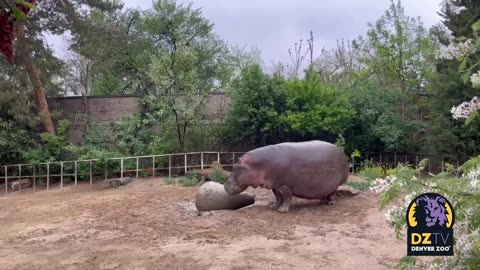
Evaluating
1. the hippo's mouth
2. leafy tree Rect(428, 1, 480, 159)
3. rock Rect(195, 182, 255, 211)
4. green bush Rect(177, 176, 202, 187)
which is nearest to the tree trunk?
green bush Rect(177, 176, 202, 187)

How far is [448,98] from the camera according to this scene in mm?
12273

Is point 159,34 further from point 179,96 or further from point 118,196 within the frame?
point 118,196

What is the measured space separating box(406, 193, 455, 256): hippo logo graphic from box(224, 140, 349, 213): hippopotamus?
19.3ft

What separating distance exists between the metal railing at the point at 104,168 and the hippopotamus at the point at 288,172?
5.06 metres

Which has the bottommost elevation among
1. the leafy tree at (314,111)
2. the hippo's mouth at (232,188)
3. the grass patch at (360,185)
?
the grass patch at (360,185)

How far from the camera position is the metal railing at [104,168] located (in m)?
12.4

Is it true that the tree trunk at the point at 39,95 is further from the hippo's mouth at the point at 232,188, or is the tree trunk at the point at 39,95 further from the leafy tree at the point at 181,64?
the hippo's mouth at the point at 232,188

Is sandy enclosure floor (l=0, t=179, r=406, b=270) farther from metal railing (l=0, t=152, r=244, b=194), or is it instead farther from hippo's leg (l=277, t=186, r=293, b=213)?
metal railing (l=0, t=152, r=244, b=194)

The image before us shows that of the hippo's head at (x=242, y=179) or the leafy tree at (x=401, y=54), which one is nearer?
the hippo's head at (x=242, y=179)

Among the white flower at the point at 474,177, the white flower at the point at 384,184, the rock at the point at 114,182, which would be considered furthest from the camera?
the rock at the point at 114,182

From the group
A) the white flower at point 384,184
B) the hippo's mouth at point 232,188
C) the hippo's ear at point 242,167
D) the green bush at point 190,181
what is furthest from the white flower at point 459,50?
the green bush at point 190,181

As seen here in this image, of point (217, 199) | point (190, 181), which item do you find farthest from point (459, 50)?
point (190, 181)

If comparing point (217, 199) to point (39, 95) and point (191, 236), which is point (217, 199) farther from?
point (39, 95)

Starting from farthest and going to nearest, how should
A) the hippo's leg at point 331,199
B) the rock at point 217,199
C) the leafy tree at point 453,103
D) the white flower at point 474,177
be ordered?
the leafy tree at point 453,103
the hippo's leg at point 331,199
the rock at point 217,199
the white flower at point 474,177
